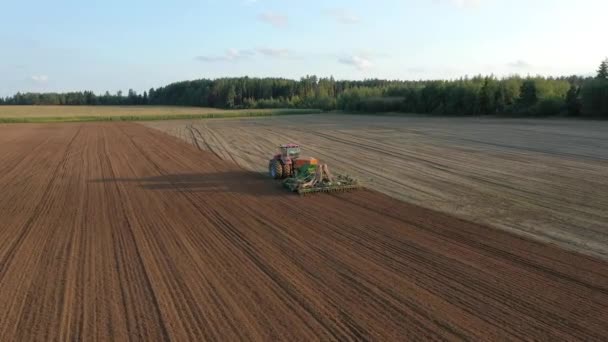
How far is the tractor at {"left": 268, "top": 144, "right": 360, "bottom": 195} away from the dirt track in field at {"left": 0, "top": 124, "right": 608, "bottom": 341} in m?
0.66

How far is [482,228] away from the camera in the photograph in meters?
11.8

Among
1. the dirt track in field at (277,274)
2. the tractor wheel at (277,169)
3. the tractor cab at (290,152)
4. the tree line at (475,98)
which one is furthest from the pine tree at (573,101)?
the dirt track in field at (277,274)

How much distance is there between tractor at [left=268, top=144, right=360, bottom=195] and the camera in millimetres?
16036

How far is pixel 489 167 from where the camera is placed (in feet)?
68.0

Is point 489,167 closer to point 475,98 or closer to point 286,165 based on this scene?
point 286,165

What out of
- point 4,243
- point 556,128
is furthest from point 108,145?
point 556,128

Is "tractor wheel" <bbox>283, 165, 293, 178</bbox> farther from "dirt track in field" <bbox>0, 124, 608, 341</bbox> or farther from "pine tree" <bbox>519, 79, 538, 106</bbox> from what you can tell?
"pine tree" <bbox>519, 79, 538, 106</bbox>

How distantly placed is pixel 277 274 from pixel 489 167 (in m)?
14.6

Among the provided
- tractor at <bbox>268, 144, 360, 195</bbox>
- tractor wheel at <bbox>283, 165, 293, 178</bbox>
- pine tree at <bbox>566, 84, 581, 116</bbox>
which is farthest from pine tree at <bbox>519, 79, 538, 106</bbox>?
tractor wheel at <bbox>283, 165, 293, 178</bbox>

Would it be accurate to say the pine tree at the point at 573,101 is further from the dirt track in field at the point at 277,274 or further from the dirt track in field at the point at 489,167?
the dirt track in field at the point at 277,274

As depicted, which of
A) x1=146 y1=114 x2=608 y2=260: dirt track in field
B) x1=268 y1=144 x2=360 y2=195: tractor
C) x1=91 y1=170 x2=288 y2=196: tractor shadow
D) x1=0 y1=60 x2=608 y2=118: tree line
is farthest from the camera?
x1=0 y1=60 x2=608 y2=118: tree line

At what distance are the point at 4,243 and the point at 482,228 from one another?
10982mm

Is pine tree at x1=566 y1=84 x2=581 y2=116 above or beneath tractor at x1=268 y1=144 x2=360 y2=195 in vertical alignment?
above

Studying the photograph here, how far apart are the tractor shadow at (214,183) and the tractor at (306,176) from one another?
0.45 meters
